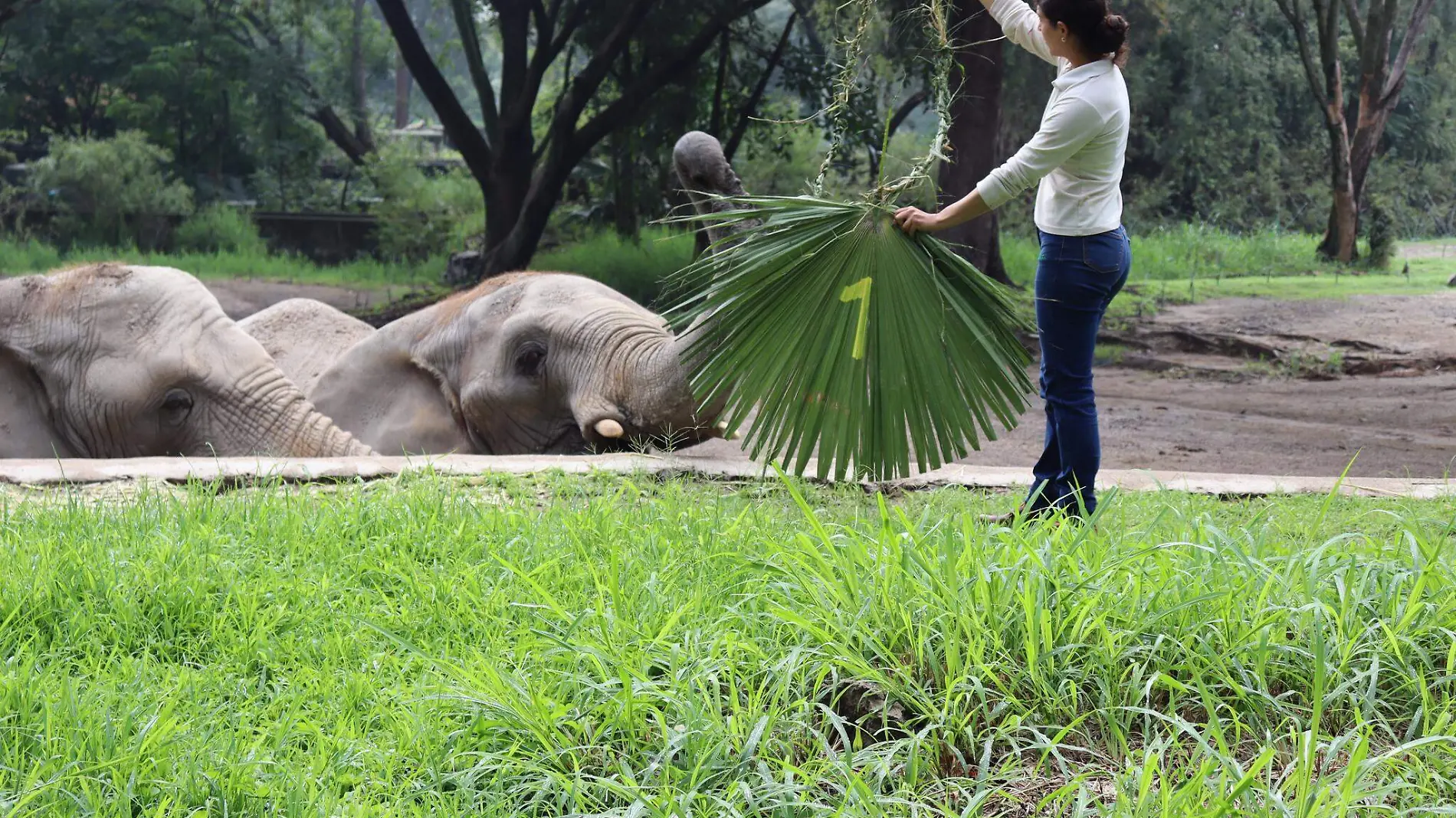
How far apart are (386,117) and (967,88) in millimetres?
27144

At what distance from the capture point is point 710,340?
461 cm

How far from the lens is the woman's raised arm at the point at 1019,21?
4.60 m

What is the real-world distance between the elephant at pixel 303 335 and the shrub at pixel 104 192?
13639mm

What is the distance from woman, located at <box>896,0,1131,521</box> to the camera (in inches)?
158

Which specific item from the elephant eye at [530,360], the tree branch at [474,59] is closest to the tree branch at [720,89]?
the tree branch at [474,59]

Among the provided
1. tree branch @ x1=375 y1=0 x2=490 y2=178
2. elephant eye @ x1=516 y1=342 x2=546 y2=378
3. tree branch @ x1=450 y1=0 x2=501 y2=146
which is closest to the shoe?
elephant eye @ x1=516 y1=342 x2=546 y2=378

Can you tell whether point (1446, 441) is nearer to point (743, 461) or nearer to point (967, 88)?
point (743, 461)

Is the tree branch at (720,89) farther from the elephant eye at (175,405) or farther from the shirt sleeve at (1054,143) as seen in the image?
the shirt sleeve at (1054,143)

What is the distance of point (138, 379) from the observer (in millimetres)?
6109

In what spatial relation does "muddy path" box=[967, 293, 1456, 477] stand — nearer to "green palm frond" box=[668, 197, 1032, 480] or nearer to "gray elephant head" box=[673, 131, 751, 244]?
"green palm frond" box=[668, 197, 1032, 480]

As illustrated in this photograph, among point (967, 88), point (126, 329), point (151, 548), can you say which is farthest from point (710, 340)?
point (967, 88)

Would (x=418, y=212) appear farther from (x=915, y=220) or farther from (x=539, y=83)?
(x=915, y=220)

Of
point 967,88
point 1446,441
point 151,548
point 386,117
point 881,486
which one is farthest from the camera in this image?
point 386,117

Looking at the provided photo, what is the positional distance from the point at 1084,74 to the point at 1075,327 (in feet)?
2.52
